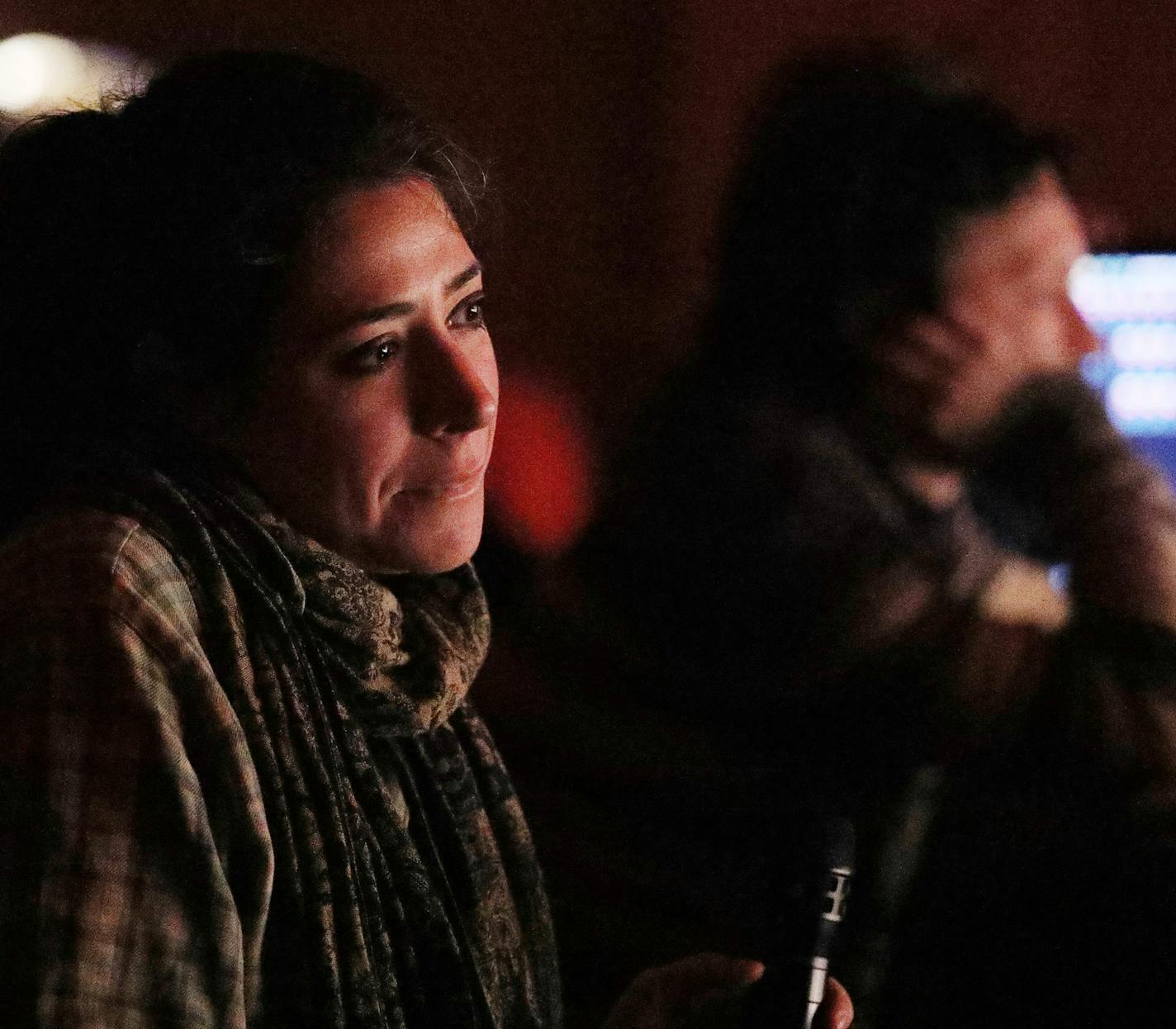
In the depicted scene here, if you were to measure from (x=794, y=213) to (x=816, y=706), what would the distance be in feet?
1.95

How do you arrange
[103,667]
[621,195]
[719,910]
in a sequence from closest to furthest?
[103,667] → [719,910] → [621,195]

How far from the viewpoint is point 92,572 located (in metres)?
0.85

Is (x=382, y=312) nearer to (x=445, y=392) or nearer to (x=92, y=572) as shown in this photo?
(x=445, y=392)

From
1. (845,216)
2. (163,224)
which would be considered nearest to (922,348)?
(845,216)

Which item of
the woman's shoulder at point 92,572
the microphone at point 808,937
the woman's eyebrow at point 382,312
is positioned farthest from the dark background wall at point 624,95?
the microphone at point 808,937

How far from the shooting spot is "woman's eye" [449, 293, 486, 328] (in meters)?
1.05

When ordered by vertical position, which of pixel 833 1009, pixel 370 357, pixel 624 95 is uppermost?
pixel 624 95

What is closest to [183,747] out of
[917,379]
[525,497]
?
[917,379]

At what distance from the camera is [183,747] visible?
85 cm

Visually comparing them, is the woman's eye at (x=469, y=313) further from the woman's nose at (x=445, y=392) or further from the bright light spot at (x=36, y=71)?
the bright light spot at (x=36, y=71)

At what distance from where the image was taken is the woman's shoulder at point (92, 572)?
0.84 m

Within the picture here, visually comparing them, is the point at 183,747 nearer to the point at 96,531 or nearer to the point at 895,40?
the point at 96,531

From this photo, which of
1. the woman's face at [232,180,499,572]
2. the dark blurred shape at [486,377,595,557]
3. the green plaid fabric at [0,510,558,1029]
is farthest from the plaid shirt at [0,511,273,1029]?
the dark blurred shape at [486,377,595,557]

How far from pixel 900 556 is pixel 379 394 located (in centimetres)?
74
